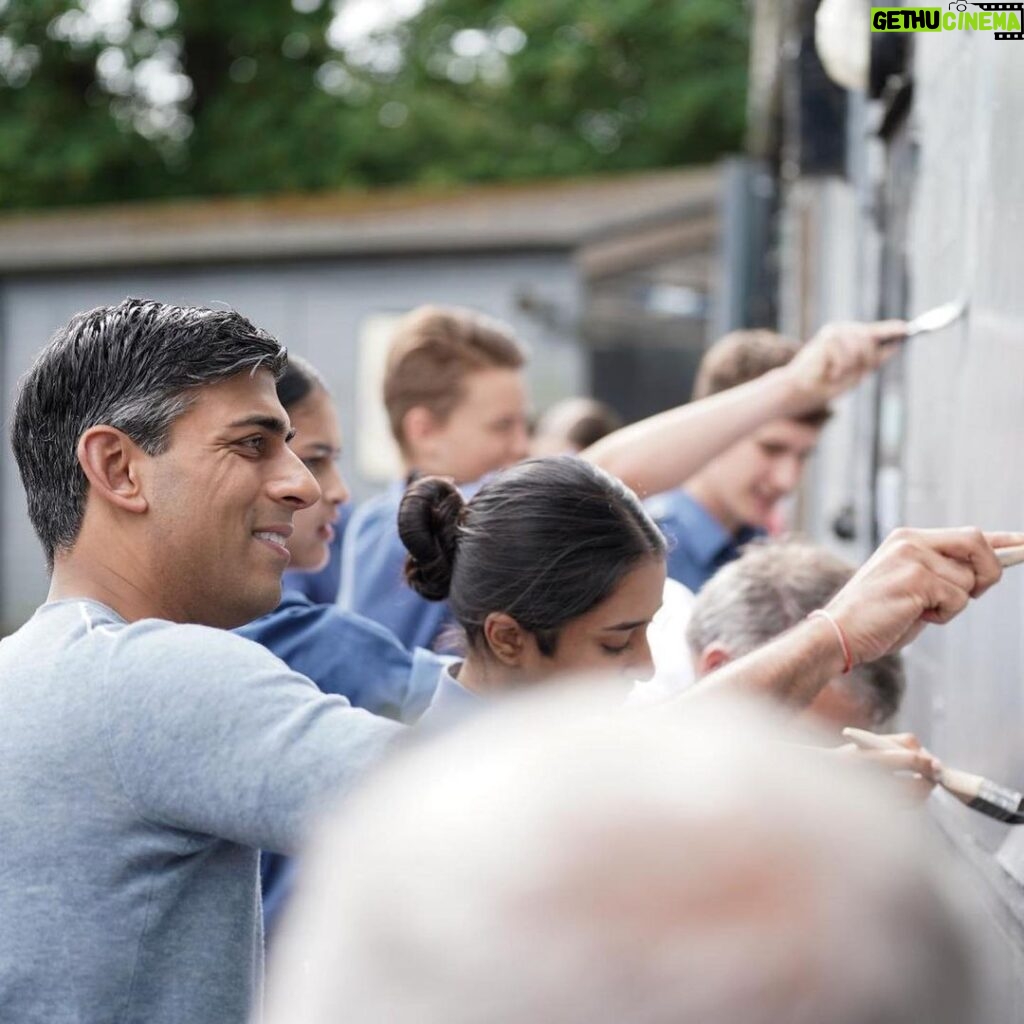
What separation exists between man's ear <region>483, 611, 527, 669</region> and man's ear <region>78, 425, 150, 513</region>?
0.65 m

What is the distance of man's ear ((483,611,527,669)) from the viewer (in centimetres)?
230

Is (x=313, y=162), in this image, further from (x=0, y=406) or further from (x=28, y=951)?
(x=28, y=951)

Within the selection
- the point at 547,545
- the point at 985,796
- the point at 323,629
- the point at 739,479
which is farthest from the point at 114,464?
the point at 739,479

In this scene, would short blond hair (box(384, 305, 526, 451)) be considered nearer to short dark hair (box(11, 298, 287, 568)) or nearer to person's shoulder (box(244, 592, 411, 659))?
person's shoulder (box(244, 592, 411, 659))

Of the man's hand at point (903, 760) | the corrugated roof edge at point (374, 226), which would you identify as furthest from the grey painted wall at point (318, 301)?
the man's hand at point (903, 760)

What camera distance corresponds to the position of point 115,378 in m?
1.80

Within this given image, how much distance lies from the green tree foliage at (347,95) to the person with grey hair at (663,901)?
62.8ft

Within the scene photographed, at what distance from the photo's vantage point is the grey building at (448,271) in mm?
11562

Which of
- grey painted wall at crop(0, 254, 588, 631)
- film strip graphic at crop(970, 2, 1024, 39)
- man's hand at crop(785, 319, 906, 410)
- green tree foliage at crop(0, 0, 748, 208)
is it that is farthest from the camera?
green tree foliage at crop(0, 0, 748, 208)

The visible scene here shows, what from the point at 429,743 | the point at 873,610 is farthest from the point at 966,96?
the point at 429,743

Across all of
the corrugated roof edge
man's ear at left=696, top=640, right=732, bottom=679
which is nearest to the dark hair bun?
man's ear at left=696, top=640, right=732, bottom=679

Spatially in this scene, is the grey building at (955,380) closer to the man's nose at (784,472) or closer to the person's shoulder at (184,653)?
the man's nose at (784,472)

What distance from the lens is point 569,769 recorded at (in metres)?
0.73

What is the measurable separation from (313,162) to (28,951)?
769 inches
